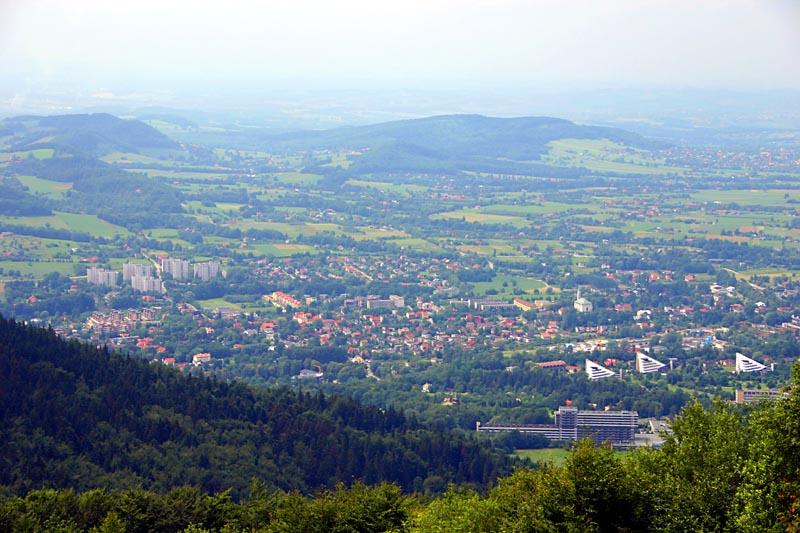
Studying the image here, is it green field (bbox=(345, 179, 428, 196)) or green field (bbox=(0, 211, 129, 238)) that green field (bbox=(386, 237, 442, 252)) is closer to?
green field (bbox=(0, 211, 129, 238))

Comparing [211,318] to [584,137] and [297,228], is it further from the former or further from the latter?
[584,137]

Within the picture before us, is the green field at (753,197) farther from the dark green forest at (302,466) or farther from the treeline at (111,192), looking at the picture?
the dark green forest at (302,466)

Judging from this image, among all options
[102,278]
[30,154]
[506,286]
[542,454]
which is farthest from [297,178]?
[542,454]

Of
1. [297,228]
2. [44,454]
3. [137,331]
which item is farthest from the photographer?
[297,228]

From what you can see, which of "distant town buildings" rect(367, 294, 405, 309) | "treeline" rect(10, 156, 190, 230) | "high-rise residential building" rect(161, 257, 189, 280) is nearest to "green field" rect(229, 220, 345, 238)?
"treeline" rect(10, 156, 190, 230)

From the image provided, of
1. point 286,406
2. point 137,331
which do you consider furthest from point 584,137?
point 286,406

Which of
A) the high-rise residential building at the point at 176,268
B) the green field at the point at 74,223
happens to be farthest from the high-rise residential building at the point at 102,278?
the green field at the point at 74,223
